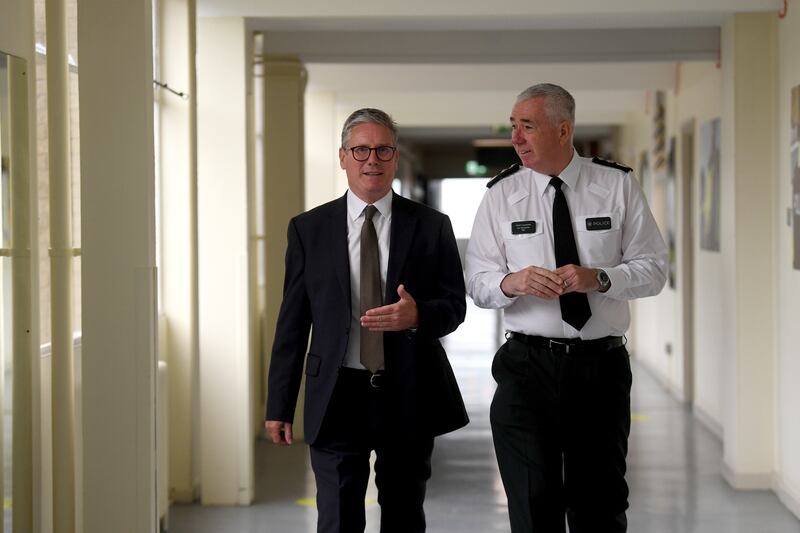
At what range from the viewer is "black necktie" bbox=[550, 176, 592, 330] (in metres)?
3.59

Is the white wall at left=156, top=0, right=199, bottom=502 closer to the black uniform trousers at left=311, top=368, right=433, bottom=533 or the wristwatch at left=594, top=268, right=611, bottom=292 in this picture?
the black uniform trousers at left=311, top=368, right=433, bottom=533

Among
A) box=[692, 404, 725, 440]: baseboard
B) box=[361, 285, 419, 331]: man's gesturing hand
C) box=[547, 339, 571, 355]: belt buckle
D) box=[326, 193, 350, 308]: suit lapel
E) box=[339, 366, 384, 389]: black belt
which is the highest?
box=[326, 193, 350, 308]: suit lapel

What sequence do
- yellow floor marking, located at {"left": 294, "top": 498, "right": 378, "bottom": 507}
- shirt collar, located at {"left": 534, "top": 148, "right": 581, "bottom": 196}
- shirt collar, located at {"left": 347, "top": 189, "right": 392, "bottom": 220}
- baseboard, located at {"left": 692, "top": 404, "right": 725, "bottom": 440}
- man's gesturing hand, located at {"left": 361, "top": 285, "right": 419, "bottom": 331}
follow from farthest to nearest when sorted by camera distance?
1. baseboard, located at {"left": 692, "top": 404, "right": 725, "bottom": 440}
2. yellow floor marking, located at {"left": 294, "top": 498, "right": 378, "bottom": 507}
3. shirt collar, located at {"left": 534, "top": 148, "right": 581, "bottom": 196}
4. shirt collar, located at {"left": 347, "top": 189, "right": 392, "bottom": 220}
5. man's gesturing hand, located at {"left": 361, "top": 285, "right": 419, "bottom": 331}

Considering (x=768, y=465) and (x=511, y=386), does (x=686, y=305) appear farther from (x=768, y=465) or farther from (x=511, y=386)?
(x=511, y=386)

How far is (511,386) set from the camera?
12.1ft

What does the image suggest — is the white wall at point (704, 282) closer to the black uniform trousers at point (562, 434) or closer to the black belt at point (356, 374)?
the black uniform trousers at point (562, 434)

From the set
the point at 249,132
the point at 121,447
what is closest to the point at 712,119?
the point at 249,132

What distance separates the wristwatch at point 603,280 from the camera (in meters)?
3.52

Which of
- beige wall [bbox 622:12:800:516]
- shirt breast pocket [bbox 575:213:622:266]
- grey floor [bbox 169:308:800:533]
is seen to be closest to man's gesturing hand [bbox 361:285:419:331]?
shirt breast pocket [bbox 575:213:622:266]

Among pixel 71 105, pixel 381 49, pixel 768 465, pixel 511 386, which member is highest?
pixel 381 49

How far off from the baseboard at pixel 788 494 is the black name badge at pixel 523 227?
326cm

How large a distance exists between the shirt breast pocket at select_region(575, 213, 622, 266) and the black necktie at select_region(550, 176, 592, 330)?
0.10 feet

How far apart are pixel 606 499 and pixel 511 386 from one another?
50cm

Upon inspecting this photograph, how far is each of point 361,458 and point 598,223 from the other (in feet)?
3.67
